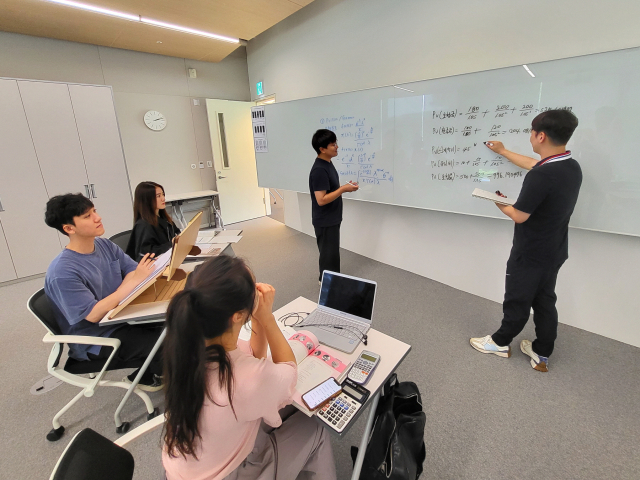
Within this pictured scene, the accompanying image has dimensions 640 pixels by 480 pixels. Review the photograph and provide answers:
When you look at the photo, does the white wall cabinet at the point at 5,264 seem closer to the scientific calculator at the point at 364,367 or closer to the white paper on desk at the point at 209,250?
the white paper on desk at the point at 209,250

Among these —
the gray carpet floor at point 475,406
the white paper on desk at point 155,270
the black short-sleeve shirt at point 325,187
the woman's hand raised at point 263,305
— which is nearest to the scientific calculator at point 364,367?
the woman's hand raised at point 263,305

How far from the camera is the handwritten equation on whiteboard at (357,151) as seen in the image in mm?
3020

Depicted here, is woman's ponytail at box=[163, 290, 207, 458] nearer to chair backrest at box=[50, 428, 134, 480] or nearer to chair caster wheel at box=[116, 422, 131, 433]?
chair backrest at box=[50, 428, 134, 480]

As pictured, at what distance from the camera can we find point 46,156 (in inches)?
143

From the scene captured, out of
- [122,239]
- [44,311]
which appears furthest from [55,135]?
[44,311]

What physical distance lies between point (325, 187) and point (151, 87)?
4.09 meters

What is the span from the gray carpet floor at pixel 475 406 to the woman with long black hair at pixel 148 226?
2.97 feet

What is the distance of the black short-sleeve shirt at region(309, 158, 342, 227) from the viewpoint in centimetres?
257

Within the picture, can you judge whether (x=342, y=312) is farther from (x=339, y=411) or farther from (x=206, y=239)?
(x=206, y=239)

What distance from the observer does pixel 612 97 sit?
1790 millimetres

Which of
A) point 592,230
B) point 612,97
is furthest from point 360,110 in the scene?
point 592,230

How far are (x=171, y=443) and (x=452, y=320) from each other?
2300 millimetres

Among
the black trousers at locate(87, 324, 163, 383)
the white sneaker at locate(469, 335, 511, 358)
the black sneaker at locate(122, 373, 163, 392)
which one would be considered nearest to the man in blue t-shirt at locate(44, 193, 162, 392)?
the black trousers at locate(87, 324, 163, 383)

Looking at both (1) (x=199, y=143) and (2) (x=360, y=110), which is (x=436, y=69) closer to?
(2) (x=360, y=110)
